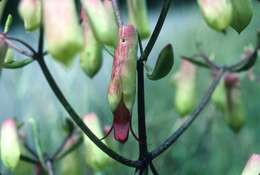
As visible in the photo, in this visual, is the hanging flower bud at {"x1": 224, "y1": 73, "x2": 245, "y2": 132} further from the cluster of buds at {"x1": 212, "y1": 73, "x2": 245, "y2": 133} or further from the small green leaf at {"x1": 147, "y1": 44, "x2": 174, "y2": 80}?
the small green leaf at {"x1": 147, "y1": 44, "x2": 174, "y2": 80}

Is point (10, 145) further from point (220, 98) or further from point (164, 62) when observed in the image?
point (220, 98)

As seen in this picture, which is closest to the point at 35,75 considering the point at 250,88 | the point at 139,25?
the point at 250,88

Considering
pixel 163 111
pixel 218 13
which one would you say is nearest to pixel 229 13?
pixel 218 13

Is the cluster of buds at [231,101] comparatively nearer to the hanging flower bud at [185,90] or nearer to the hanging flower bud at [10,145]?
the hanging flower bud at [185,90]

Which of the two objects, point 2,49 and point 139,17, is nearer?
point 2,49

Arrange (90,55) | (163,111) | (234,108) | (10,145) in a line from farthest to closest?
(163,111) < (234,108) < (10,145) < (90,55)

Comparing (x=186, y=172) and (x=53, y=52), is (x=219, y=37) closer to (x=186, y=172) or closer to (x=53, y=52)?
(x=186, y=172)
